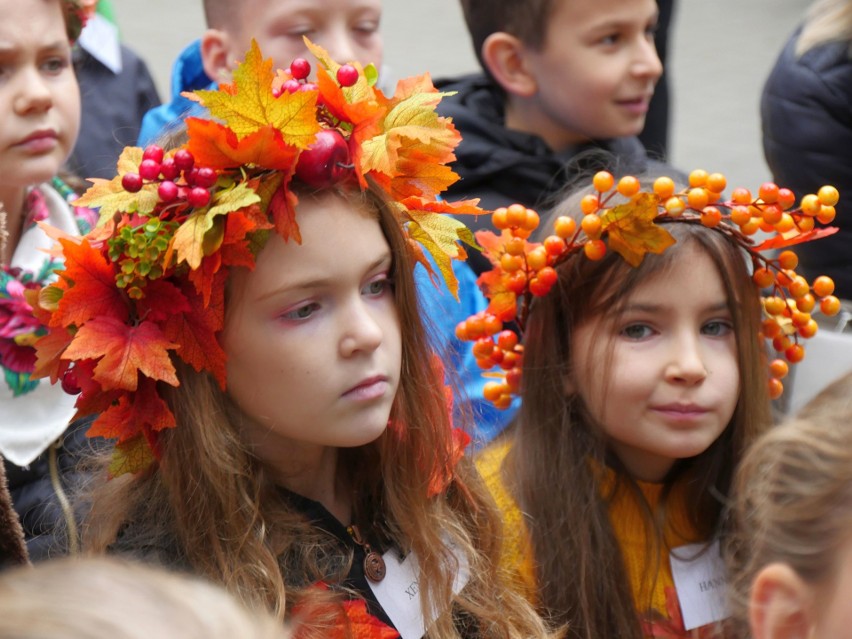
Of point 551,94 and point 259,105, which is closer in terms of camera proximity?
point 259,105

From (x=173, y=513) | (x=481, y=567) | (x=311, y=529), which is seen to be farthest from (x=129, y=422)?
(x=481, y=567)

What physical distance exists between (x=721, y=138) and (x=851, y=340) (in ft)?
13.7

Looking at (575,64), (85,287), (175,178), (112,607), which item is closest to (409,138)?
(175,178)

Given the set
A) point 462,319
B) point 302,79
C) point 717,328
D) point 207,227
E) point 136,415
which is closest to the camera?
point 207,227

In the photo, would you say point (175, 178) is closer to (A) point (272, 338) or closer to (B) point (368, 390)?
(A) point (272, 338)

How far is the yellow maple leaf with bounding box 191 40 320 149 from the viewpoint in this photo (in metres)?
1.81

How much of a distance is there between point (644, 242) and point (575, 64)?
1.01m

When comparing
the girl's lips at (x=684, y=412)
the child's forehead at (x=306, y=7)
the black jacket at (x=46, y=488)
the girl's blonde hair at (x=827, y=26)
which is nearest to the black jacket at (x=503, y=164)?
the child's forehead at (x=306, y=7)

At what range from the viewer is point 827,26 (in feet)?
10.2

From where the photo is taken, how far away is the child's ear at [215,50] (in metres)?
3.32

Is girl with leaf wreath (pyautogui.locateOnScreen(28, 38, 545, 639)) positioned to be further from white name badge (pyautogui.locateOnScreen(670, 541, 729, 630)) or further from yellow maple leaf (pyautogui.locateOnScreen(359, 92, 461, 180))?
white name badge (pyautogui.locateOnScreen(670, 541, 729, 630))

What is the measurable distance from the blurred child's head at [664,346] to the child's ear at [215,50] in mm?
1289

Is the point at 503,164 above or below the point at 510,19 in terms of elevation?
below

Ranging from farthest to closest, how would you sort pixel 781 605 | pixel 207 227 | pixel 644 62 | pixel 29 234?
pixel 644 62 < pixel 29 234 < pixel 207 227 < pixel 781 605
